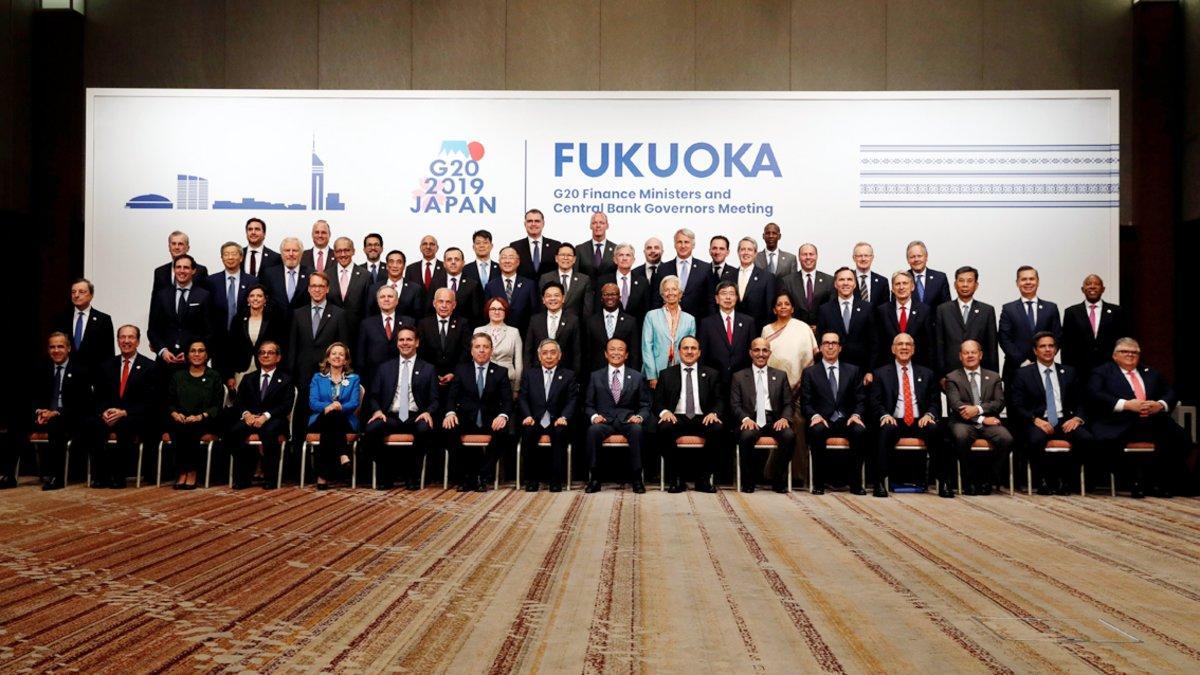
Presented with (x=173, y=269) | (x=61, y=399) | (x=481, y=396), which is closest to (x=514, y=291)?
(x=481, y=396)

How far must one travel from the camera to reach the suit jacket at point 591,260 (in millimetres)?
8055

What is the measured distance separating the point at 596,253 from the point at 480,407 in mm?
1686

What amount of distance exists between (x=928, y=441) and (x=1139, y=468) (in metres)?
1.43

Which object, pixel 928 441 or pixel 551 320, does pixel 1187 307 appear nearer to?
pixel 928 441

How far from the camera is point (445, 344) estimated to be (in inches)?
295

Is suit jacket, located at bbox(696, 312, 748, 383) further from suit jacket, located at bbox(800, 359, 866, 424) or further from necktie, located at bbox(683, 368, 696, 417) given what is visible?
suit jacket, located at bbox(800, 359, 866, 424)

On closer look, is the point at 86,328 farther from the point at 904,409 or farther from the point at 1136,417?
the point at 1136,417

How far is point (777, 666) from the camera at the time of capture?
273 centimetres

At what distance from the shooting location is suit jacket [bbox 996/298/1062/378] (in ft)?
24.4

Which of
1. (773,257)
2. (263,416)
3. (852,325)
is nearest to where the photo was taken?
(263,416)

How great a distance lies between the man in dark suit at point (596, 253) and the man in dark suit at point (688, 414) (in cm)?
113

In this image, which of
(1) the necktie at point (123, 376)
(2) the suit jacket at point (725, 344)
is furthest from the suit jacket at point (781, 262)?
(1) the necktie at point (123, 376)

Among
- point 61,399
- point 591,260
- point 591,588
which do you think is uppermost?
point 591,260

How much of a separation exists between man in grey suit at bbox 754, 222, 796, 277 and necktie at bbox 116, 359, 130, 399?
15.8 ft
